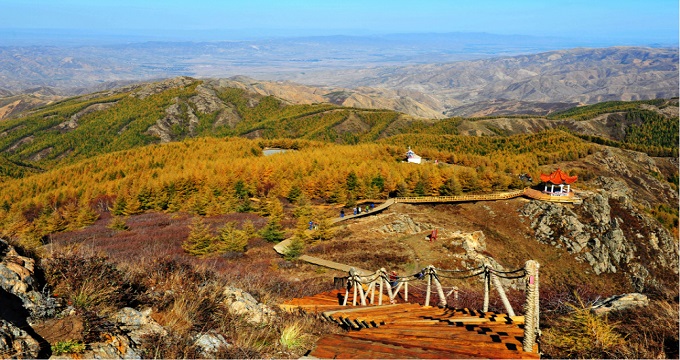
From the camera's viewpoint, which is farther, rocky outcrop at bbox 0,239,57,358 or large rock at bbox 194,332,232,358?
large rock at bbox 194,332,232,358

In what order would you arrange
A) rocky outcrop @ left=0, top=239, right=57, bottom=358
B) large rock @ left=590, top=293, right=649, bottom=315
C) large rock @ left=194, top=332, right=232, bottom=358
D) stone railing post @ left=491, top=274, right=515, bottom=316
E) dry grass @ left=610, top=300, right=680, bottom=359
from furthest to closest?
large rock @ left=590, top=293, right=649, bottom=315
stone railing post @ left=491, top=274, right=515, bottom=316
dry grass @ left=610, top=300, right=680, bottom=359
large rock @ left=194, top=332, right=232, bottom=358
rocky outcrop @ left=0, top=239, right=57, bottom=358

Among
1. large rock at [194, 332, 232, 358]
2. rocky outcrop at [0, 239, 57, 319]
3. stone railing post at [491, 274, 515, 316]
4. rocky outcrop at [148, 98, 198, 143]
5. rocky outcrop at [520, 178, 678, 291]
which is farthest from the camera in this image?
rocky outcrop at [148, 98, 198, 143]

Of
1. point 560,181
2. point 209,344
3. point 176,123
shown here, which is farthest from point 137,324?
point 176,123

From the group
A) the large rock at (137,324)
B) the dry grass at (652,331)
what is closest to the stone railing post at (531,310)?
the dry grass at (652,331)

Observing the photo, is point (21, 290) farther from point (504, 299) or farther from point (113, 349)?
point (504, 299)

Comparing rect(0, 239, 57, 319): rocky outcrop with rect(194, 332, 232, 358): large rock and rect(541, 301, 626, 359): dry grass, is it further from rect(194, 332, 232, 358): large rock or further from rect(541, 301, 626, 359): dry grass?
rect(541, 301, 626, 359): dry grass

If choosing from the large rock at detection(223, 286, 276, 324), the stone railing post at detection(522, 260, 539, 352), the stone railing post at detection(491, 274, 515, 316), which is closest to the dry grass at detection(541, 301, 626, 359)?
the stone railing post at detection(522, 260, 539, 352)
